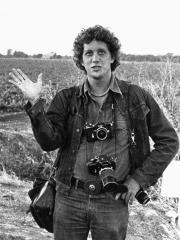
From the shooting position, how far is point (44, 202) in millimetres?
2740

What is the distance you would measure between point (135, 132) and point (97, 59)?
504 millimetres

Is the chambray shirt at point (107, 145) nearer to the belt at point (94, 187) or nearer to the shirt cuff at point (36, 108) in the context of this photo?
the belt at point (94, 187)

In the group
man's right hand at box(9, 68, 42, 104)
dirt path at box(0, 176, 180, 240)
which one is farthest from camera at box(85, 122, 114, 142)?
dirt path at box(0, 176, 180, 240)

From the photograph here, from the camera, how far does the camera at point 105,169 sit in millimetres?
2471

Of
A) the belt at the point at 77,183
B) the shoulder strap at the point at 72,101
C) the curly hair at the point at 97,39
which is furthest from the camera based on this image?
the curly hair at the point at 97,39

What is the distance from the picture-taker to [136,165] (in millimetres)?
2672

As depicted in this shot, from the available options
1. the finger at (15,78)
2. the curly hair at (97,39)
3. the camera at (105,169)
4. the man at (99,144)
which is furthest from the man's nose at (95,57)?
the camera at (105,169)

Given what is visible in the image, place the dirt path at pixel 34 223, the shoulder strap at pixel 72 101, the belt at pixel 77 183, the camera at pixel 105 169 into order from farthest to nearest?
the dirt path at pixel 34 223 < the shoulder strap at pixel 72 101 < the belt at pixel 77 183 < the camera at pixel 105 169

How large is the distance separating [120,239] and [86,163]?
51cm

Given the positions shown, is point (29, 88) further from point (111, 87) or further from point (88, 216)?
point (88, 216)

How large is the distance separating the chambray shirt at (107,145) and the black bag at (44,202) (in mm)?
264

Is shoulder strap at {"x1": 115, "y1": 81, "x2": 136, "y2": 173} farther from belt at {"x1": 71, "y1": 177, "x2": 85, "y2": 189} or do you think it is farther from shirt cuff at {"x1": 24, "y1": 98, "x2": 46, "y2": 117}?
shirt cuff at {"x1": 24, "y1": 98, "x2": 46, "y2": 117}

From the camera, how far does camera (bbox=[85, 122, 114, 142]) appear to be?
2568 millimetres

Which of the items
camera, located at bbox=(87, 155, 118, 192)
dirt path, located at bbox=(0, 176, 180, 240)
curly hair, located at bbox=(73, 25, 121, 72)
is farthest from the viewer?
dirt path, located at bbox=(0, 176, 180, 240)
